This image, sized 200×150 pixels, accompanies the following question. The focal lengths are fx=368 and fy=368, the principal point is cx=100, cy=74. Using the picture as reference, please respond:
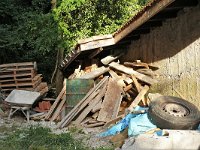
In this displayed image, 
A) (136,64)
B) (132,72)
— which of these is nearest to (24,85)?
(132,72)

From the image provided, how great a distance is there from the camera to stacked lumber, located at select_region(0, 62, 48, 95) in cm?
1521

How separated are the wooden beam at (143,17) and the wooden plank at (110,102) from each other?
152 centimetres

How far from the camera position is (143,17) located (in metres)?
9.60

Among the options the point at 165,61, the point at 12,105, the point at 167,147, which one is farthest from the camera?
the point at 12,105

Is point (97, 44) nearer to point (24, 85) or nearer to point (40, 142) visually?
point (40, 142)

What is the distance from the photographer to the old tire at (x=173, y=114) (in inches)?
307

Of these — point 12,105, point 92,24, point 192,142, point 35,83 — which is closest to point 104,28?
point 92,24

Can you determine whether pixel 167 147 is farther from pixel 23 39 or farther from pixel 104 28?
pixel 23 39

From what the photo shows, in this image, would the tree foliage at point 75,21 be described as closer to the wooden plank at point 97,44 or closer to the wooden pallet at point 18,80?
the wooden pallet at point 18,80

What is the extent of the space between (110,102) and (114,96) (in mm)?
234

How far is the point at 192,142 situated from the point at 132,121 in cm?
169

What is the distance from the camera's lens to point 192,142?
7.29 metres

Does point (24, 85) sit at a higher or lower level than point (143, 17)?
lower

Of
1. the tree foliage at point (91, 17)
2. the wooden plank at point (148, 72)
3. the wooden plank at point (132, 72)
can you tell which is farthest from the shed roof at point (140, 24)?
the tree foliage at point (91, 17)
